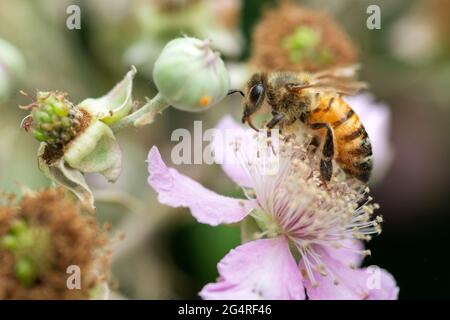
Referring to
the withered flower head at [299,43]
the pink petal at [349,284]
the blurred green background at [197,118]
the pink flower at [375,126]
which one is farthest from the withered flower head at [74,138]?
the pink flower at [375,126]

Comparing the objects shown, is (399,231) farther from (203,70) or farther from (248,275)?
(203,70)

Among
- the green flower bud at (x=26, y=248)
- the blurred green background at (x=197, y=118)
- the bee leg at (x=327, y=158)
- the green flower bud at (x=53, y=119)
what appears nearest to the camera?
the green flower bud at (x=26, y=248)

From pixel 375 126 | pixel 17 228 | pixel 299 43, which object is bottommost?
pixel 17 228

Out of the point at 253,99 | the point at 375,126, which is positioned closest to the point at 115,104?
the point at 253,99

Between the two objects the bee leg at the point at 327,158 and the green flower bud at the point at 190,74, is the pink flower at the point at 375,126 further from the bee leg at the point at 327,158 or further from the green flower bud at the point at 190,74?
the green flower bud at the point at 190,74

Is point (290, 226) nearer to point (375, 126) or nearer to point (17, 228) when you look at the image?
point (17, 228)
